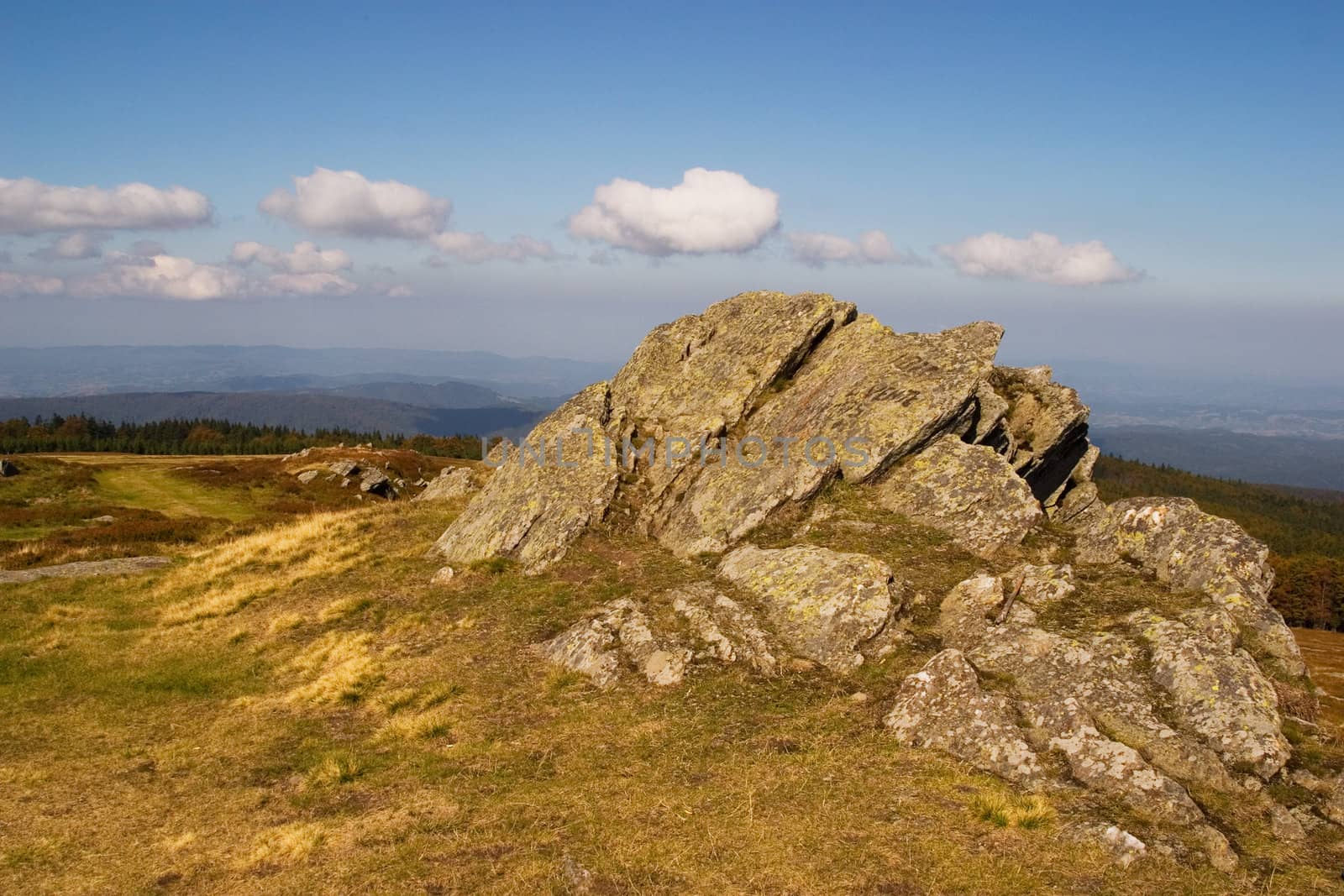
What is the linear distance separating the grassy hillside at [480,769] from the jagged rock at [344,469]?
5207 centimetres

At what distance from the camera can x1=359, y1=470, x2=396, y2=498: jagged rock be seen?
249 feet

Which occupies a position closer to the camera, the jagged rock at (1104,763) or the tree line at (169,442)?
the jagged rock at (1104,763)

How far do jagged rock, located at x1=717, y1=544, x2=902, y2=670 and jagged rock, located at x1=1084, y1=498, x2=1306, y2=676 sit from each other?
7.84 metres

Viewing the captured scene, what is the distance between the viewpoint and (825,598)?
69.6 ft

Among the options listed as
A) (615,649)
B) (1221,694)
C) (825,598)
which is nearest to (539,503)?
(615,649)

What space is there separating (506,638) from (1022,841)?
1493cm

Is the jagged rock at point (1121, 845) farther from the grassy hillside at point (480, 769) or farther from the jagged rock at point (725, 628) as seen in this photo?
the jagged rock at point (725, 628)

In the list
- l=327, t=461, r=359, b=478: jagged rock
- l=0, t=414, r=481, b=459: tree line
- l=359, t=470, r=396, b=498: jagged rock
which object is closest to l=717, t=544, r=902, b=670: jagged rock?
l=359, t=470, r=396, b=498: jagged rock

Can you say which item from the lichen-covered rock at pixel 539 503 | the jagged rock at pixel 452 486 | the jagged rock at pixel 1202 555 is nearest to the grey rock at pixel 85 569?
the jagged rock at pixel 452 486

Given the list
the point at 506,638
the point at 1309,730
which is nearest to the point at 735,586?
the point at 506,638

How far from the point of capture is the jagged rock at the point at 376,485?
249 ft

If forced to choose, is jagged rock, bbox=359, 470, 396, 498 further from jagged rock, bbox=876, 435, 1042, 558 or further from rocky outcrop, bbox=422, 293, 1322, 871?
jagged rock, bbox=876, 435, 1042, 558

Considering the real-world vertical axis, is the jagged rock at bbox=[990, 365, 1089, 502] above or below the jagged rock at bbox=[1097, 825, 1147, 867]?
above

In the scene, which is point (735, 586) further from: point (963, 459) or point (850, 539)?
point (963, 459)
